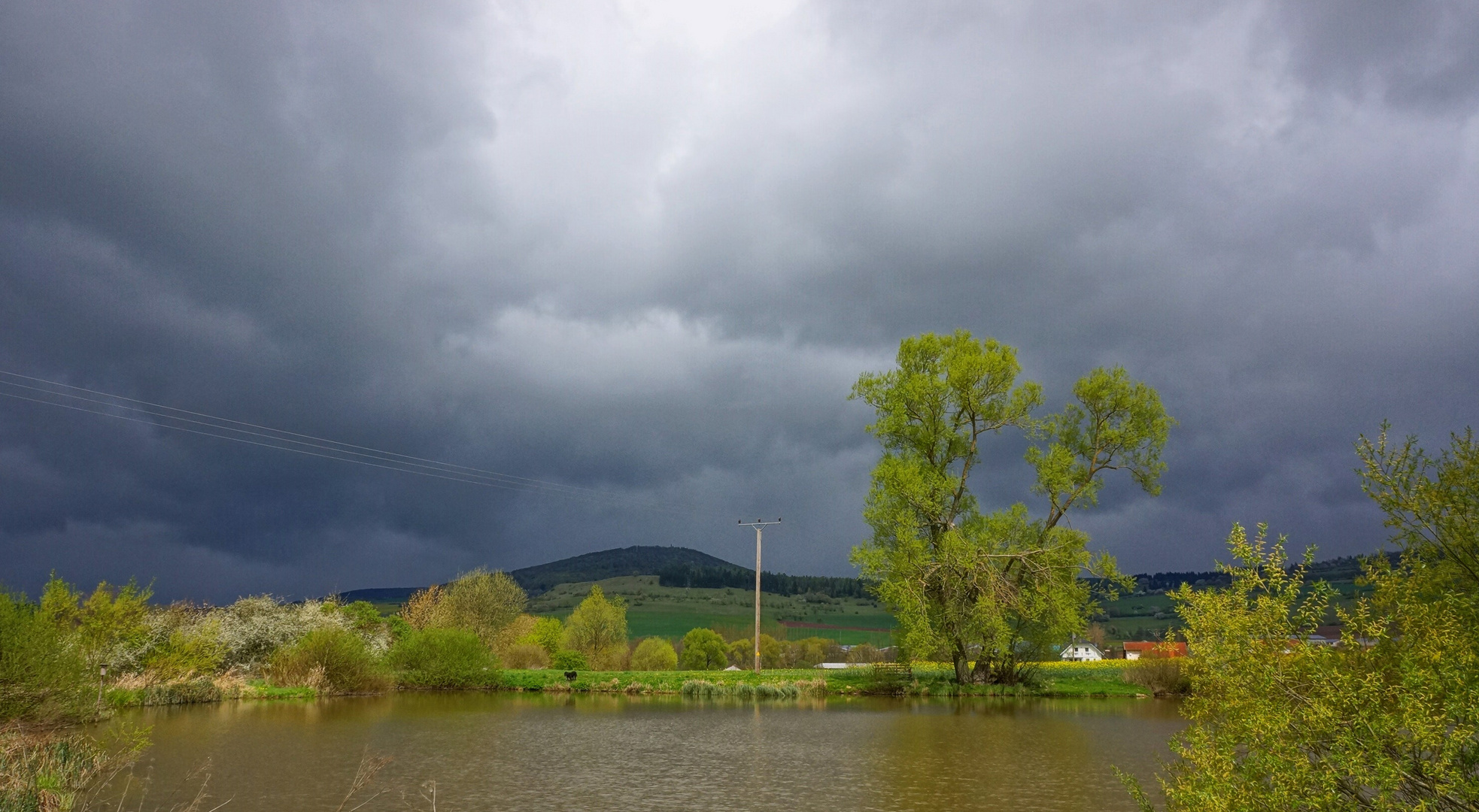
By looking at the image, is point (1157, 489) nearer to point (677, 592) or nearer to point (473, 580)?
point (473, 580)

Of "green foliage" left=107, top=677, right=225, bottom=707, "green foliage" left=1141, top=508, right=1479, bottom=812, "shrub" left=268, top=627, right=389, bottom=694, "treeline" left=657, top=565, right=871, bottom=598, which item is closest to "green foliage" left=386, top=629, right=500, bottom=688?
"shrub" left=268, top=627, right=389, bottom=694

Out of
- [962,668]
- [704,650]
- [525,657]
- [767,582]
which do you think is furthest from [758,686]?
[767,582]

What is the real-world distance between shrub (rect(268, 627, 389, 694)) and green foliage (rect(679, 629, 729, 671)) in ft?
136

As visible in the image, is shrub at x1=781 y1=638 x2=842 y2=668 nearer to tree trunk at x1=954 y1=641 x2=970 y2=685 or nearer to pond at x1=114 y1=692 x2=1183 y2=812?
tree trunk at x1=954 y1=641 x2=970 y2=685

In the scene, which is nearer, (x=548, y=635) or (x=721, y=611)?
(x=548, y=635)

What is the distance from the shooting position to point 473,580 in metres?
60.3

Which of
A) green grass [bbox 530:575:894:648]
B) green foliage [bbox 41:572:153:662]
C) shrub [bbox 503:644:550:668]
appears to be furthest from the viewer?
green grass [bbox 530:575:894:648]

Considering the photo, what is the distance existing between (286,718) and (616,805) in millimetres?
18712

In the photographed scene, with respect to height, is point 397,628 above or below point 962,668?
above

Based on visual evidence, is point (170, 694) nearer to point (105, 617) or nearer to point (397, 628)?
point (105, 617)

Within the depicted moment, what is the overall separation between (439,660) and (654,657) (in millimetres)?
26789

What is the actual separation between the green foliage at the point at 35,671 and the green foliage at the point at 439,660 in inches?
890

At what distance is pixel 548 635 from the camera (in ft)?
193

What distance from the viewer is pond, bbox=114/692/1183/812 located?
1383 centimetres
